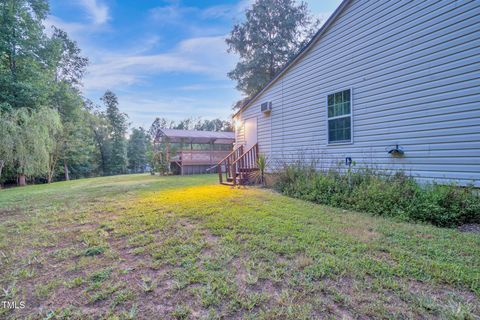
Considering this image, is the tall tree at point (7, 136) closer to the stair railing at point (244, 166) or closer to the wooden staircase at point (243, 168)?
the wooden staircase at point (243, 168)

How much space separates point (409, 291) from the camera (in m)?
1.55

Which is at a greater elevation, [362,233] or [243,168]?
[243,168]

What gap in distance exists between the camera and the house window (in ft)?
16.8

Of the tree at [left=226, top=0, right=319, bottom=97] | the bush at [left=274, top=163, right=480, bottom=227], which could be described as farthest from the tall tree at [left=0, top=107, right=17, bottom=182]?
the tree at [left=226, top=0, right=319, bottom=97]

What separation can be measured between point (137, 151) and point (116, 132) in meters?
3.94

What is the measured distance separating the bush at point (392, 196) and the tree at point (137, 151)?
29.9 m

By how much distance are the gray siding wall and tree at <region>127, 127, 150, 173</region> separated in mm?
29390

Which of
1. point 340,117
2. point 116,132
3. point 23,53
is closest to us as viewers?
point 340,117

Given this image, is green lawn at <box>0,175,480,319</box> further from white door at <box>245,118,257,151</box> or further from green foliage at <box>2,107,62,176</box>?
green foliage at <box>2,107,62,176</box>

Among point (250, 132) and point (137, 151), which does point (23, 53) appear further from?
point (137, 151)

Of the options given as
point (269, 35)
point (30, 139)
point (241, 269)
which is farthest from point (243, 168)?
point (269, 35)

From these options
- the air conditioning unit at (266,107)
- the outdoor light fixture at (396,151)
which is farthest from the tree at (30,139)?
the outdoor light fixture at (396,151)

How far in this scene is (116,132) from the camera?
28.5 m

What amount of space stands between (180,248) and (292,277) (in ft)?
4.22
